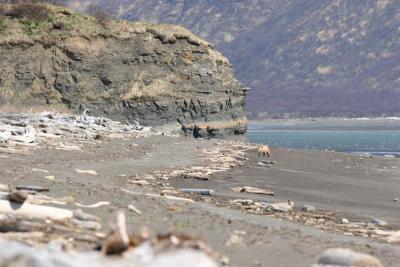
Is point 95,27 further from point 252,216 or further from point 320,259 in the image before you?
point 320,259

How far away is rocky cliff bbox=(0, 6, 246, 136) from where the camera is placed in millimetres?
45688

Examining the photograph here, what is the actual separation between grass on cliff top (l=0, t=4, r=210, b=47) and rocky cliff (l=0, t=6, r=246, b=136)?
7 cm

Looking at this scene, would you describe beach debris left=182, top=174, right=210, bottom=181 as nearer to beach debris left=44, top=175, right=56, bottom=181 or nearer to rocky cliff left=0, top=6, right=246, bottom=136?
beach debris left=44, top=175, right=56, bottom=181

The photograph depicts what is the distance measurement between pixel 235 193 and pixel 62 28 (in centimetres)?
3444

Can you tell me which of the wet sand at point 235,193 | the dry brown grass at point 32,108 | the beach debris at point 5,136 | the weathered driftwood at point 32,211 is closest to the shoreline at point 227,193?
the wet sand at point 235,193

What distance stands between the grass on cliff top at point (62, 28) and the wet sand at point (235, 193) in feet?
56.5

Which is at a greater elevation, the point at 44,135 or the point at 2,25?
the point at 2,25

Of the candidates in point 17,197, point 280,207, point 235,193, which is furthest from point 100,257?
point 235,193

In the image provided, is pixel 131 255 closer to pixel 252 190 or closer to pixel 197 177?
pixel 252 190

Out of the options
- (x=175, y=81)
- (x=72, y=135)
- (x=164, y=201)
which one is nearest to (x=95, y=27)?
(x=175, y=81)

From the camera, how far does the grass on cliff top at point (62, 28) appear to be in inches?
1818

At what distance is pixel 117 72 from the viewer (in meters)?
48.0

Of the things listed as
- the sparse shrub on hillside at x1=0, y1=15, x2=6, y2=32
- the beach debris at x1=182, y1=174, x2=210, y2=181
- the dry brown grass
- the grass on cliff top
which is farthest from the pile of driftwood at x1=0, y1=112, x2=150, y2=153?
the sparse shrub on hillside at x1=0, y1=15, x2=6, y2=32

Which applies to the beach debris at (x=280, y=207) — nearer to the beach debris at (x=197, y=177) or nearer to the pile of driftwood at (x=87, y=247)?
the beach debris at (x=197, y=177)
